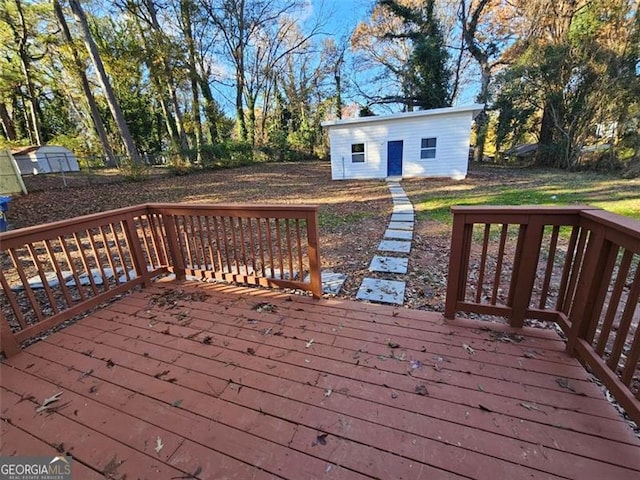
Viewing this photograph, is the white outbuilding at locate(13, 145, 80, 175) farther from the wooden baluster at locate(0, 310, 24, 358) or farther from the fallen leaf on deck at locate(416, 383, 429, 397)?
the fallen leaf on deck at locate(416, 383, 429, 397)

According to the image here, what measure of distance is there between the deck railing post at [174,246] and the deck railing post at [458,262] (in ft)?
9.36

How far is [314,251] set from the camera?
261cm

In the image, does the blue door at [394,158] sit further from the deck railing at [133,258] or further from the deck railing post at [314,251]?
the deck railing post at [314,251]

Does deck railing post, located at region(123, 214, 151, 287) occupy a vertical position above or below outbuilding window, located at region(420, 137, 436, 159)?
below

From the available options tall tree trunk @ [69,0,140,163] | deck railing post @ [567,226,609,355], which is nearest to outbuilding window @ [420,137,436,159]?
deck railing post @ [567,226,609,355]

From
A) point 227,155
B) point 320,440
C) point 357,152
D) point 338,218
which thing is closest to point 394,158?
point 357,152

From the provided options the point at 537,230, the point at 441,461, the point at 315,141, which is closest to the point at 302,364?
the point at 441,461

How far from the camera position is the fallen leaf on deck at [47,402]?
1.69 metres

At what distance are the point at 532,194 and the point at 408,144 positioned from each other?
5292 millimetres

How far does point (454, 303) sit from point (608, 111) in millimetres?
14046

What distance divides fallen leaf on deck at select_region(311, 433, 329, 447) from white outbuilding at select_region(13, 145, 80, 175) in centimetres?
1957

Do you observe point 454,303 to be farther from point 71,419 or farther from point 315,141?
point 315,141

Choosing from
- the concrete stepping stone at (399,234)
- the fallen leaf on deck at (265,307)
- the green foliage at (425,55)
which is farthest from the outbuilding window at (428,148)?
the fallen leaf on deck at (265,307)

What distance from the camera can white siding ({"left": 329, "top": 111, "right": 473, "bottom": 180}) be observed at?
34.8ft
